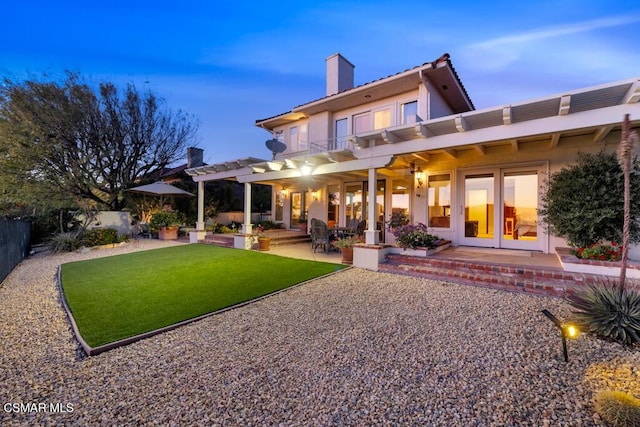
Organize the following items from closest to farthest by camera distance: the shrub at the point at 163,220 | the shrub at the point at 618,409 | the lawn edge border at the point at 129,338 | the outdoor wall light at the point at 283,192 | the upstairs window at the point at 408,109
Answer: the shrub at the point at 618,409 → the lawn edge border at the point at 129,338 → the upstairs window at the point at 408,109 → the shrub at the point at 163,220 → the outdoor wall light at the point at 283,192

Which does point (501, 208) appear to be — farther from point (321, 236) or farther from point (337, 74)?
point (337, 74)

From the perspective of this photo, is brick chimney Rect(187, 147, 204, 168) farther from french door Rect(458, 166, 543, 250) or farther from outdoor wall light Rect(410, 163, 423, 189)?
french door Rect(458, 166, 543, 250)

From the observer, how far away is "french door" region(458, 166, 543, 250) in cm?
766

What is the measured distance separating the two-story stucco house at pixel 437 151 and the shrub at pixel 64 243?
4468 millimetres

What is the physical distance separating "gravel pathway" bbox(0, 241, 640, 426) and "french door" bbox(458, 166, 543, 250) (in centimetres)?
386

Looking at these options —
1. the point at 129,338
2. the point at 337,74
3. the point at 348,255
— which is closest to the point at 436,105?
the point at 337,74

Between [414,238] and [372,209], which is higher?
[372,209]

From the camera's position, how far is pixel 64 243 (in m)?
10.5

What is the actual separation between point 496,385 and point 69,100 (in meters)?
17.7

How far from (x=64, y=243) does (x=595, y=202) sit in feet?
51.8

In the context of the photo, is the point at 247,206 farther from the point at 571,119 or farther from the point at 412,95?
the point at 571,119

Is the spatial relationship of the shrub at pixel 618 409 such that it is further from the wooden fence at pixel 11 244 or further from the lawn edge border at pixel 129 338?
the wooden fence at pixel 11 244

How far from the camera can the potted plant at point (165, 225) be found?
13523 mm

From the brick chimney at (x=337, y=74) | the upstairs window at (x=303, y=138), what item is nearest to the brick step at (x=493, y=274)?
the upstairs window at (x=303, y=138)
